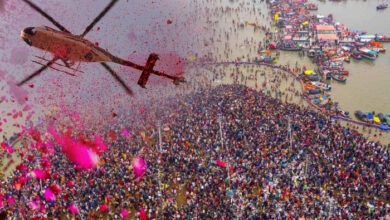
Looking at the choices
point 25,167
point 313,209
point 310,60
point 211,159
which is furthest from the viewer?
point 310,60

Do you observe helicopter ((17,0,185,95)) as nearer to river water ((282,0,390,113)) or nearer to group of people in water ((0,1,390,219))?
group of people in water ((0,1,390,219))

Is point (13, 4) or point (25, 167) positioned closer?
point (25, 167)

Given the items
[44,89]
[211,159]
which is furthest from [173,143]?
[44,89]

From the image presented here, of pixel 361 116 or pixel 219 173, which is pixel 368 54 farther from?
pixel 219 173

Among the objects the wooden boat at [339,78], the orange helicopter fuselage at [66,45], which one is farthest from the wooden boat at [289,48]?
the orange helicopter fuselage at [66,45]

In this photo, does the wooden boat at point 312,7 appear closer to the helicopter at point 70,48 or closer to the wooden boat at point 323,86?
the wooden boat at point 323,86

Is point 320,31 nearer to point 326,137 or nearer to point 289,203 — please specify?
point 326,137

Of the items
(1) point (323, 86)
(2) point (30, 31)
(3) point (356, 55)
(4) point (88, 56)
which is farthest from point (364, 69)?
(2) point (30, 31)
